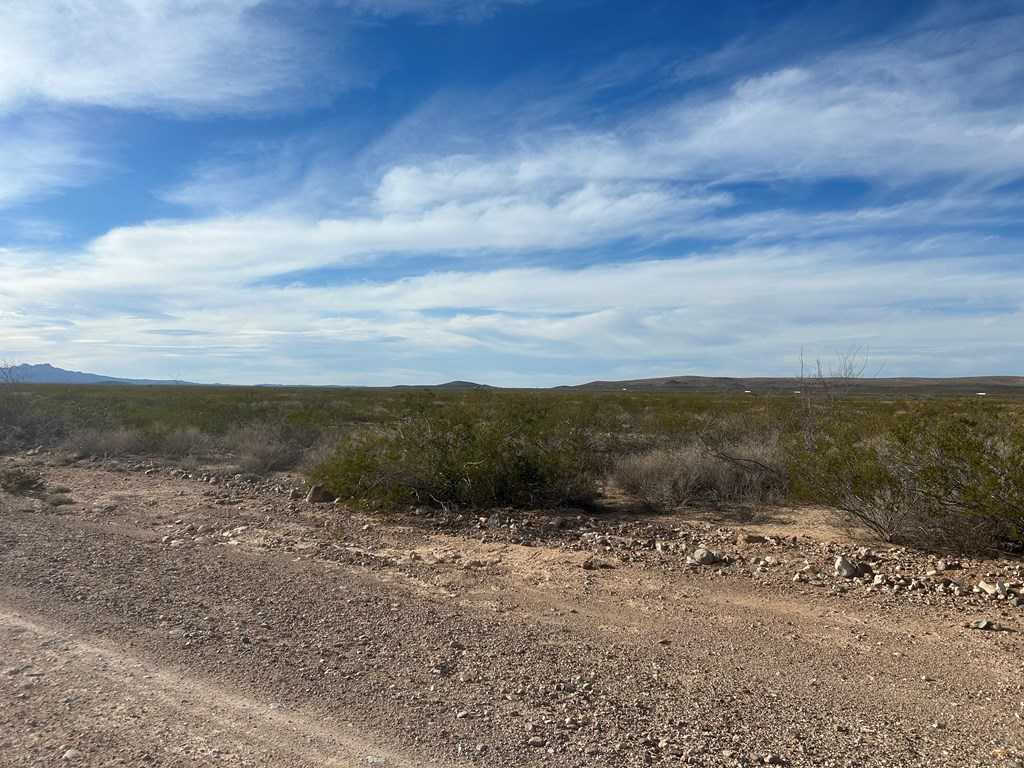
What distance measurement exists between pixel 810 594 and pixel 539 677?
12.2 feet

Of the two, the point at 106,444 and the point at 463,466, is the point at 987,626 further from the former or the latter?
the point at 106,444


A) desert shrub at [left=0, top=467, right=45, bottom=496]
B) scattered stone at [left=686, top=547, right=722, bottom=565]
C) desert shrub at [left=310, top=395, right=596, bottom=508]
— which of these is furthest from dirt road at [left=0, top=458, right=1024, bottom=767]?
desert shrub at [left=0, top=467, right=45, bottom=496]

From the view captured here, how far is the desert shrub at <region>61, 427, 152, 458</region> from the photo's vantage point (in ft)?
68.7

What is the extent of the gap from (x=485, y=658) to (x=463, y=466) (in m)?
7.47

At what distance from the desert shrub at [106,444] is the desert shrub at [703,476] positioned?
44.2ft

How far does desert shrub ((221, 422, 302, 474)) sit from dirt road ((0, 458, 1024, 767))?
26.4 feet

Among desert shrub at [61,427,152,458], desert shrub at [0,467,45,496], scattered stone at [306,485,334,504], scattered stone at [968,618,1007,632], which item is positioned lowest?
scattered stone at [968,618,1007,632]

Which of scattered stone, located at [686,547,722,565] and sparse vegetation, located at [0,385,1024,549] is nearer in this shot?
scattered stone, located at [686,547,722,565]

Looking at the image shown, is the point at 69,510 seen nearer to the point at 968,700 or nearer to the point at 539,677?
the point at 539,677

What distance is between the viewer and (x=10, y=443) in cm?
2311

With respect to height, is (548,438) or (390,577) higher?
(548,438)

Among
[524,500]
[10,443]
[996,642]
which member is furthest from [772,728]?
[10,443]

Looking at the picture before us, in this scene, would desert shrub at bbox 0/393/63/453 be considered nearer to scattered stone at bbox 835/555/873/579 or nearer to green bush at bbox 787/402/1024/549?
green bush at bbox 787/402/1024/549

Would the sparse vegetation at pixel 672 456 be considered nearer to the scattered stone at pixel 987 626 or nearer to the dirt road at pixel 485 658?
the dirt road at pixel 485 658
